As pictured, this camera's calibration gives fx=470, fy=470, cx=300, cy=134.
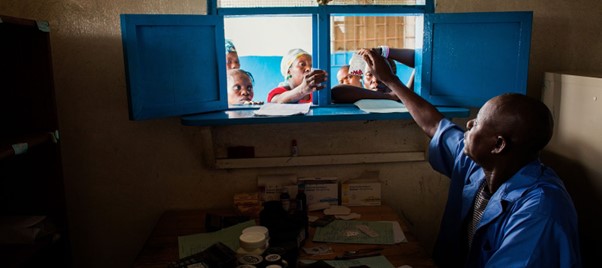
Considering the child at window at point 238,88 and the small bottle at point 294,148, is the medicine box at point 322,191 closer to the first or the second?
the small bottle at point 294,148

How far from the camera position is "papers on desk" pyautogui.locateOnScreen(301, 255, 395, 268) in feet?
4.99

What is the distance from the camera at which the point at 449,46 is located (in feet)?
6.21

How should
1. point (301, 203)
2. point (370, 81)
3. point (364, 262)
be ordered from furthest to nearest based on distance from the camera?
point (370, 81), point (301, 203), point (364, 262)

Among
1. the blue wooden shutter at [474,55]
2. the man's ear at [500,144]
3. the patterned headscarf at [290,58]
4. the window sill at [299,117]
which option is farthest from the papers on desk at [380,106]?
the man's ear at [500,144]

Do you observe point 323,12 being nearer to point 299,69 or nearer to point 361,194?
point 299,69

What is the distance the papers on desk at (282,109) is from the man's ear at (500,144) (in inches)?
29.1

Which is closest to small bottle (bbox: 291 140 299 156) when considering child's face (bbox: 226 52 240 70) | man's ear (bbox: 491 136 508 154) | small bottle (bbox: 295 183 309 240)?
small bottle (bbox: 295 183 309 240)

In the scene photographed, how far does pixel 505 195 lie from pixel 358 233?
1.93 feet

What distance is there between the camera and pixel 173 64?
1743 millimetres

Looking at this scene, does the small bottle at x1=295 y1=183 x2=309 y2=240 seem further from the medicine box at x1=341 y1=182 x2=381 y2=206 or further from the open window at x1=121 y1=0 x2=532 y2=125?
the open window at x1=121 y1=0 x2=532 y2=125

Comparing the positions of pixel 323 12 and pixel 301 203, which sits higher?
pixel 323 12

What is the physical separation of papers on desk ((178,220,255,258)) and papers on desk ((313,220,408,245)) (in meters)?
0.29

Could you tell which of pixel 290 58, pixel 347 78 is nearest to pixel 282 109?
pixel 290 58

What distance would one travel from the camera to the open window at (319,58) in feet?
5.57
